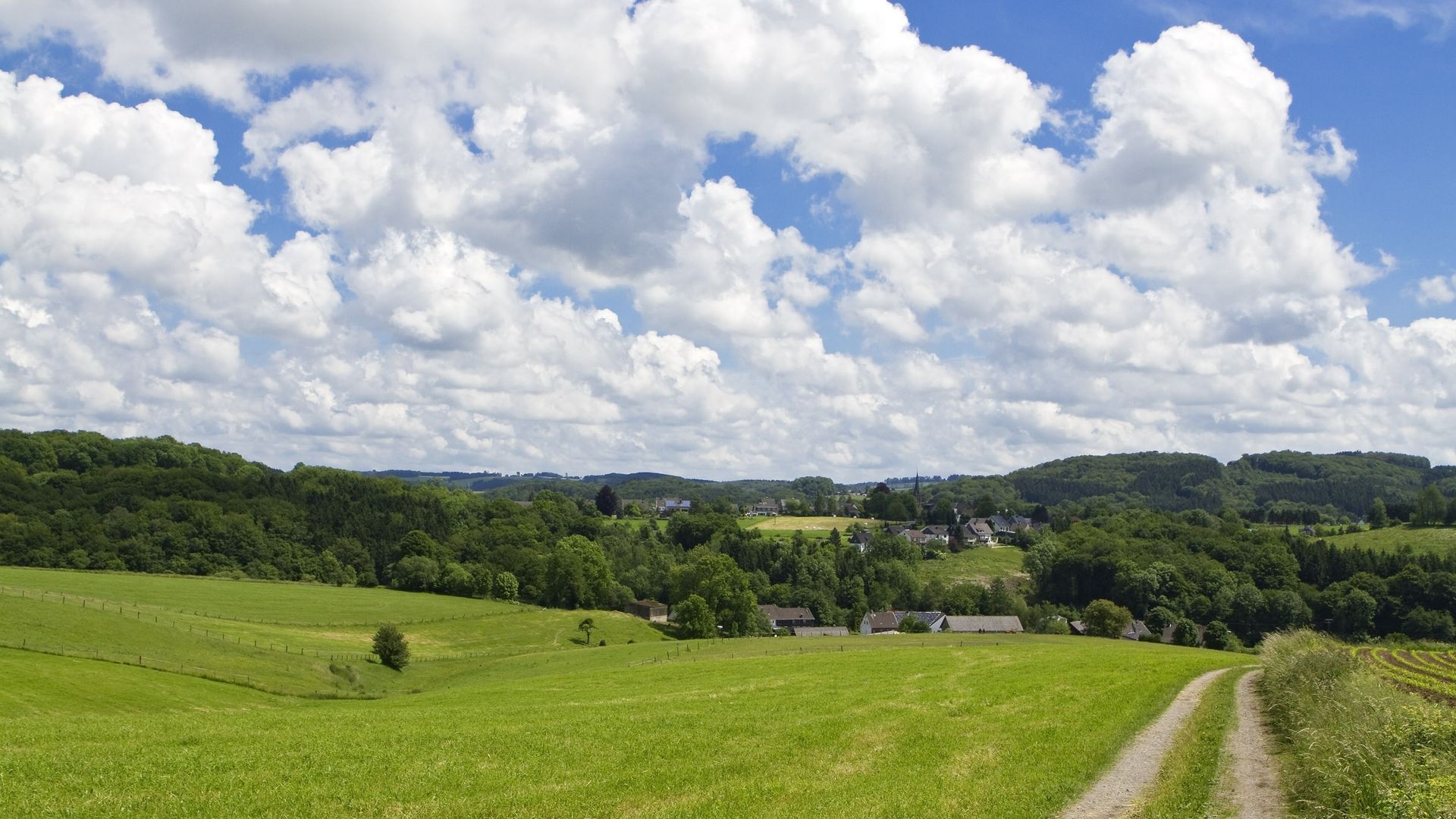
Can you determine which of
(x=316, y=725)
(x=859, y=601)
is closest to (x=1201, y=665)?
(x=316, y=725)

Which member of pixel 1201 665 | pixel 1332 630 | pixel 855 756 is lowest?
pixel 1332 630

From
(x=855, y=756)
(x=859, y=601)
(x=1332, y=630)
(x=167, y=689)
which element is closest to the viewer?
(x=855, y=756)

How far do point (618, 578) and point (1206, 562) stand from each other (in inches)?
3967

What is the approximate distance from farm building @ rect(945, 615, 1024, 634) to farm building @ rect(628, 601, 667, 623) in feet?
134

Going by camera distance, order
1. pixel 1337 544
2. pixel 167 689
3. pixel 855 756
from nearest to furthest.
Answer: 1. pixel 855 756
2. pixel 167 689
3. pixel 1337 544

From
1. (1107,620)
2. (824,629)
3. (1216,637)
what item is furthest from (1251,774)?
(1216,637)

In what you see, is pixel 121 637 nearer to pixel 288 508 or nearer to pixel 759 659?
pixel 759 659

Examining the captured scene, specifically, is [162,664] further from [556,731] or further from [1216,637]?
[1216,637]

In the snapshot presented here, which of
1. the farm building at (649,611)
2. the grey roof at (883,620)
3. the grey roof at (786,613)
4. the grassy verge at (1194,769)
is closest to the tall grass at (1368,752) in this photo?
the grassy verge at (1194,769)

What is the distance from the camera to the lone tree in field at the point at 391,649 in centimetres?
7212

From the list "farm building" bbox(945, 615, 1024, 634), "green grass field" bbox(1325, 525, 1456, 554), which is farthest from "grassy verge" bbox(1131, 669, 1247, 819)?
"green grass field" bbox(1325, 525, 1456, 554)

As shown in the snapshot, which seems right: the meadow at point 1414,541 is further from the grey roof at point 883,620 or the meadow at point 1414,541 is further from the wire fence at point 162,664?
the wire fence at point 162,664

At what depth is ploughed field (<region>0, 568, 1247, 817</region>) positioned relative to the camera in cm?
1806

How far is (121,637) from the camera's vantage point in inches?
2359
